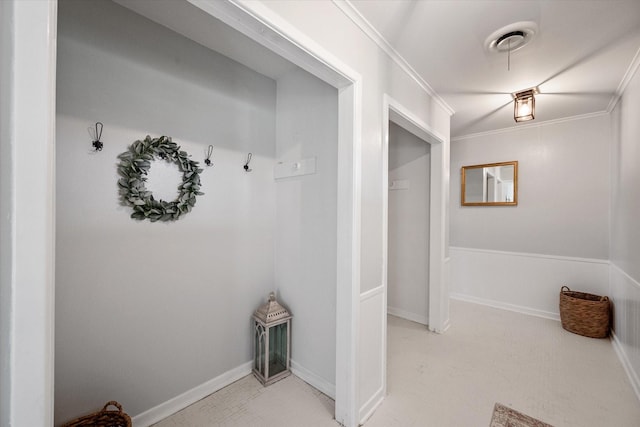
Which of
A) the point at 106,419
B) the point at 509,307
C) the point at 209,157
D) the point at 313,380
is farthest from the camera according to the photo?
the point at 509,307

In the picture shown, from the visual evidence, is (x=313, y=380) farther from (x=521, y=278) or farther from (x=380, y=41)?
(x=521, y=278)

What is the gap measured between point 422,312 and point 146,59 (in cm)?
354

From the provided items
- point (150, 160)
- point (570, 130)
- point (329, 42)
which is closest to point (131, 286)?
point (150, 160)

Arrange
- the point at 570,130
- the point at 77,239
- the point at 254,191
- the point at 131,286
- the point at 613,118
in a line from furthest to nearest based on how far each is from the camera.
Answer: the point at 570,130 → the point at 613,118 → the point at 254,191 → the point at 131,286 → the point at 77,239

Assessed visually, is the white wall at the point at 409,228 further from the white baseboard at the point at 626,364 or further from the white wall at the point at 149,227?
the white wall at the point at 149,227

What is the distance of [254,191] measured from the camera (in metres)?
2.20

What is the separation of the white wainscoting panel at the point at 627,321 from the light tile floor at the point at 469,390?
92mm

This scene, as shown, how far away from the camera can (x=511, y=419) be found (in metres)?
1.71

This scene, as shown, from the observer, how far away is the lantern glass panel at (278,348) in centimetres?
215

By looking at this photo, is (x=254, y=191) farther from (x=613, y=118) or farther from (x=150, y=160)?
(x=613, y=118)

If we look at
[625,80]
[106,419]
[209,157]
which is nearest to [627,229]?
[625,80]

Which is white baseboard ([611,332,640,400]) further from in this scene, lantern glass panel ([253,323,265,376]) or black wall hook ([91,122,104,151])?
black wall hook ([91,122,104,151])

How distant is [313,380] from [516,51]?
2.87 m

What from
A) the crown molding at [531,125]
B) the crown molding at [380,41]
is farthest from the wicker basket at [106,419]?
Result: the crown molding at [531,125]
